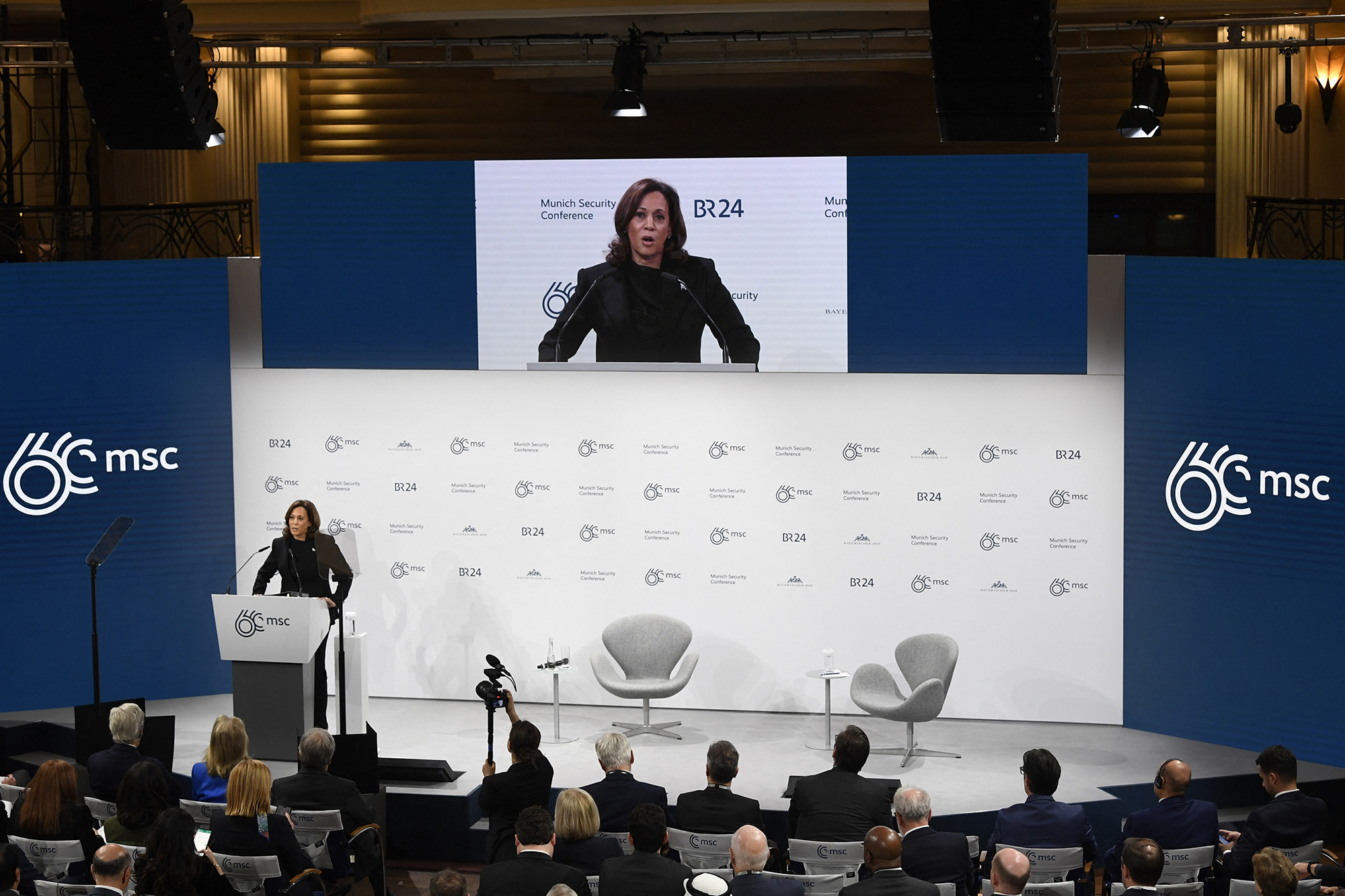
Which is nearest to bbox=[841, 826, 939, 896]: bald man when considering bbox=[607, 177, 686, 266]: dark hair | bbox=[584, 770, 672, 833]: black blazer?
bbox=[584, 770, 672, 833]: black blazer

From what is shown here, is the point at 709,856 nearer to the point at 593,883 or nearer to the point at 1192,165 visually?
the point at 593,883

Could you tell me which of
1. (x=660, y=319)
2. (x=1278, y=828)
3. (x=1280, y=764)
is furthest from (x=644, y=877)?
(x=660, y=319)

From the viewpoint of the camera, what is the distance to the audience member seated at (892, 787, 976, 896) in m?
5.88

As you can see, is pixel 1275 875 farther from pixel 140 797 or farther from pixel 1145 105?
pixel 1145 105

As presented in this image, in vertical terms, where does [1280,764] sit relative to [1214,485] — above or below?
below

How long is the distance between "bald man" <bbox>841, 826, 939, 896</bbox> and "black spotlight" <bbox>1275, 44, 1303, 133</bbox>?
918 cm

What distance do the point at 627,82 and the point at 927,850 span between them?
20.7 ft

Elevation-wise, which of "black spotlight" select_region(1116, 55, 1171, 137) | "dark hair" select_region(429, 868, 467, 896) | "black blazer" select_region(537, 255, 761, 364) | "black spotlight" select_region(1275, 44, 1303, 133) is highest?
"black spotlight" select_region(1275, 44, 1303, 133)

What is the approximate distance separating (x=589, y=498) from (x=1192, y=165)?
700cm

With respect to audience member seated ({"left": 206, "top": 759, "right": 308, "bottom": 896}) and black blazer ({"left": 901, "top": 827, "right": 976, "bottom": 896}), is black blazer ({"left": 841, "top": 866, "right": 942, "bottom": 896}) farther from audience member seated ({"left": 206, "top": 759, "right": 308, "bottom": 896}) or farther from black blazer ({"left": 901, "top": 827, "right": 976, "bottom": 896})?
audience member seated ({"left": 206, "top": 759, "right": 308, "bottom": 896})

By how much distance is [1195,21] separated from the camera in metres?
10.1

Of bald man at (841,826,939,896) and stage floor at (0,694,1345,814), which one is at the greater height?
bald man at (841,826,939,896)

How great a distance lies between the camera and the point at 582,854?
587 cm

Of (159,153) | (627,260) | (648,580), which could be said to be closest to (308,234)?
(627,260)
